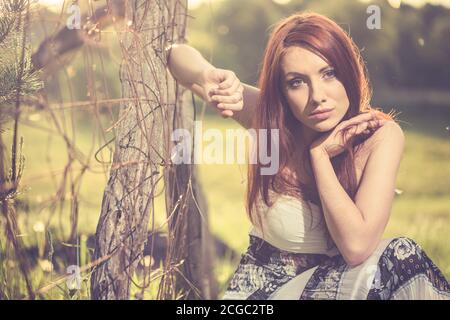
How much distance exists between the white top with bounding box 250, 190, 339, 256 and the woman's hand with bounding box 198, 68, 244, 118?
0.46 metres

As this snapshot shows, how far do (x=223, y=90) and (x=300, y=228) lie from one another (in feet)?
2.21

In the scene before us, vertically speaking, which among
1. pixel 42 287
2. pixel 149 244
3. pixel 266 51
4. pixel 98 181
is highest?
pixel 266 51

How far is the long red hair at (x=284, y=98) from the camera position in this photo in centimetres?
263

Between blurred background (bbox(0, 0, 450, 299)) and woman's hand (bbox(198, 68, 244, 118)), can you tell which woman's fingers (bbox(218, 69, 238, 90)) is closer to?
woman's hand (bbox(198, 68, 244, 118))

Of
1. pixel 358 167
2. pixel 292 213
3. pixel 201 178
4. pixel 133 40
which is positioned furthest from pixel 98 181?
pixel 358 167

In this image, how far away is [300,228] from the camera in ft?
8.81

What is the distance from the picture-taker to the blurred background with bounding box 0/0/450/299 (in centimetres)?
280

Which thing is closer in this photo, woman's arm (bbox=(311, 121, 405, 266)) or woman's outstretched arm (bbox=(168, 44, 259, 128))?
woman's arm (bbox=(311, 121, 405, 266))

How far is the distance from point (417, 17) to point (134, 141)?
1.38 metres

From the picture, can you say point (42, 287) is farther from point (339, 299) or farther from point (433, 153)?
point (433, 153)

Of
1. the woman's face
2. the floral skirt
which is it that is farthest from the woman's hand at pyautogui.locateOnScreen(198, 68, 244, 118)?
the floral skirt

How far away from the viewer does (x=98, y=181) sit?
9.33 ft

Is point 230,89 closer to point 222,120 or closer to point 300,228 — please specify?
point 222,120

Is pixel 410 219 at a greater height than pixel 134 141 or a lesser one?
lesser
